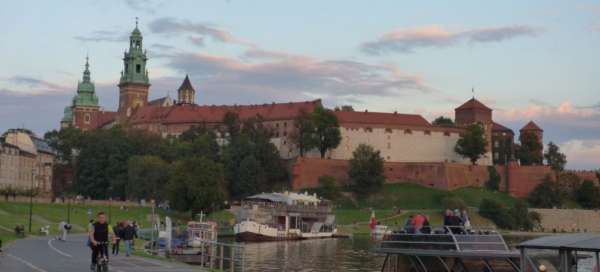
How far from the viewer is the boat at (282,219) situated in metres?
82.5

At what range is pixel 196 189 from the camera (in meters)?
87.5

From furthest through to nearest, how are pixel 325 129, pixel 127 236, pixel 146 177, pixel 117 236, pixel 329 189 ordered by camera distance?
pixel 325 129, pixel 329 189, pixel 146 177, pixel 117 236, pixel 127 236

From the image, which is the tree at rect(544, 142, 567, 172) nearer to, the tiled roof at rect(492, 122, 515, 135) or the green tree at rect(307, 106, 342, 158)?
the tiled roof at rect(492, 122, 515, 135)

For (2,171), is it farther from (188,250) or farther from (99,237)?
(99,237)

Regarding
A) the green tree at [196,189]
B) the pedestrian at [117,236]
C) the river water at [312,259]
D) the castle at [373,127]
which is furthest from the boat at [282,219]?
the castle at [373,127]

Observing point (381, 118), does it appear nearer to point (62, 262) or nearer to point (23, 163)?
point (23, 163)

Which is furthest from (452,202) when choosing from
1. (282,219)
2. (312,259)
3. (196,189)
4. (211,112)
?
(312,259)

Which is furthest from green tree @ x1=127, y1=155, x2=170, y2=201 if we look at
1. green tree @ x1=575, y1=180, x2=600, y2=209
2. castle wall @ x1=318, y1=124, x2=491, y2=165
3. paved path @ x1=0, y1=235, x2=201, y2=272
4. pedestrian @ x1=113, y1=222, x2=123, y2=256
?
paved path @ x1=0, y1=235, x2=201, y2=272

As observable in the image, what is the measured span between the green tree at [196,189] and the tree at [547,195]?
66.6 meters

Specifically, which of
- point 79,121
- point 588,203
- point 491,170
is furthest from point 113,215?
point 79,121

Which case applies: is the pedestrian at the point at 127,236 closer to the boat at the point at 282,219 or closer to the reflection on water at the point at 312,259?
the reflection on water at the point at 312,259

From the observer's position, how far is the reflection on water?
156ft

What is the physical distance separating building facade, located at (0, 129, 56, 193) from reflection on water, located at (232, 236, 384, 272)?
82.2 metres

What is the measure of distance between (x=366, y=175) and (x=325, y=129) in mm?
13542
